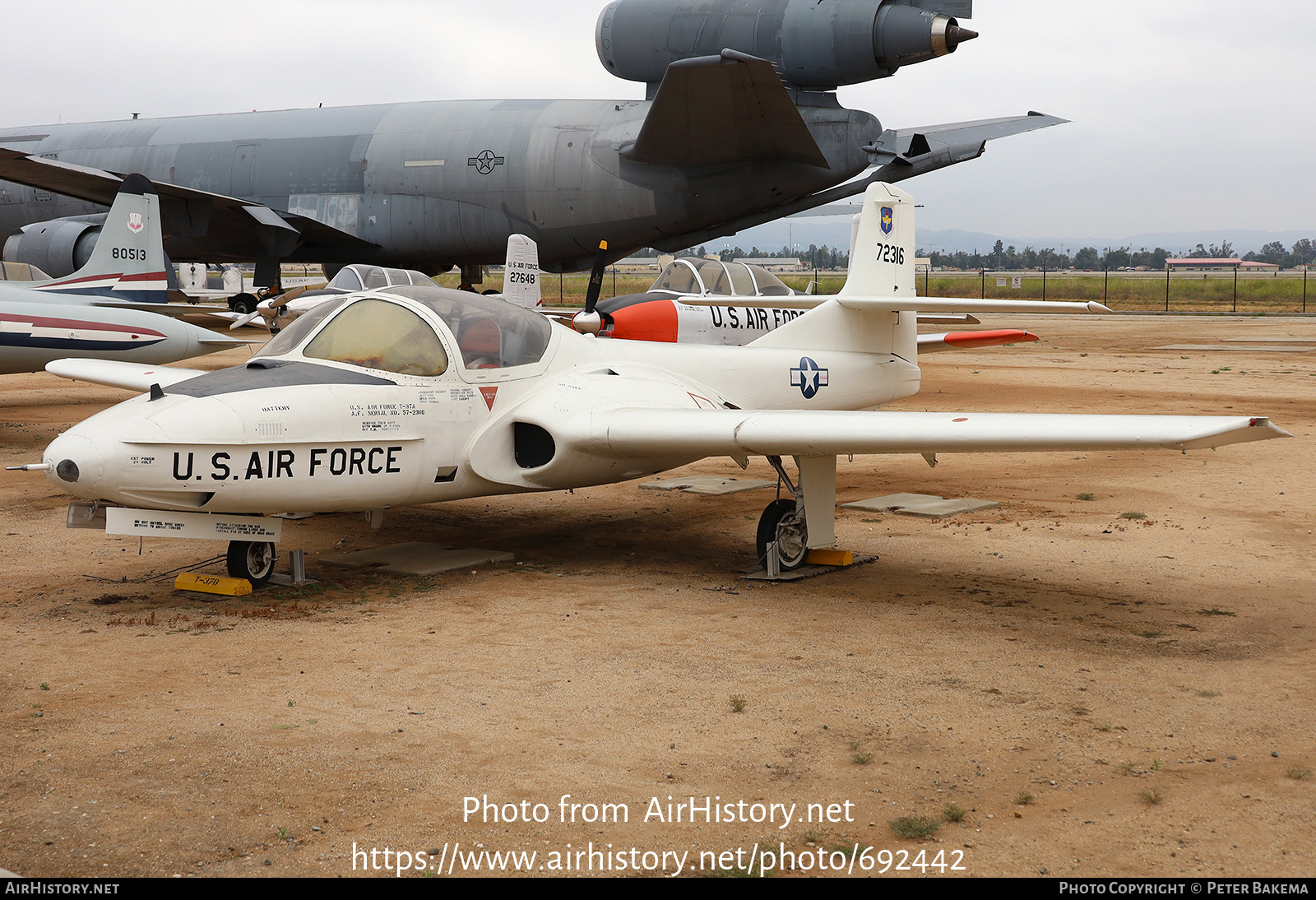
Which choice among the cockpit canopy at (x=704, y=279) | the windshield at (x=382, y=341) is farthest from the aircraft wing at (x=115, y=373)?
the cockpit canopy at (x=704, y=279)

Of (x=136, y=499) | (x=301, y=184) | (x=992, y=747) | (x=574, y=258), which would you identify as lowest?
(x=992, y=747)

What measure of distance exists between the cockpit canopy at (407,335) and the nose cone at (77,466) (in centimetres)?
157

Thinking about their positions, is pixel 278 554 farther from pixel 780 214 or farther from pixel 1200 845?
pixel 780 214

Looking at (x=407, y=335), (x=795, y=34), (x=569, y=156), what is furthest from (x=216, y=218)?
(x=407, y=335)

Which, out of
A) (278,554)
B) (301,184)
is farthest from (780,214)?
(278,554)

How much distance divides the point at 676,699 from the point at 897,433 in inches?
102

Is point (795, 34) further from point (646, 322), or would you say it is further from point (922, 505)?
point (922, 505)

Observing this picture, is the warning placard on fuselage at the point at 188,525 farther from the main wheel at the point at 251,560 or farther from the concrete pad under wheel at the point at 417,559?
the concrete pad under wheel at the point at 417,559

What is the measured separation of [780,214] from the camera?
81.3 ft

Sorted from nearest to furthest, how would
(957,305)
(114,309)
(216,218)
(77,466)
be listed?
(77,466) < (957,305) < (114,309) < (216,218)

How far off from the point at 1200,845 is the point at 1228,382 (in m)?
20.0

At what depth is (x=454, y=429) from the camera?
7801mm
